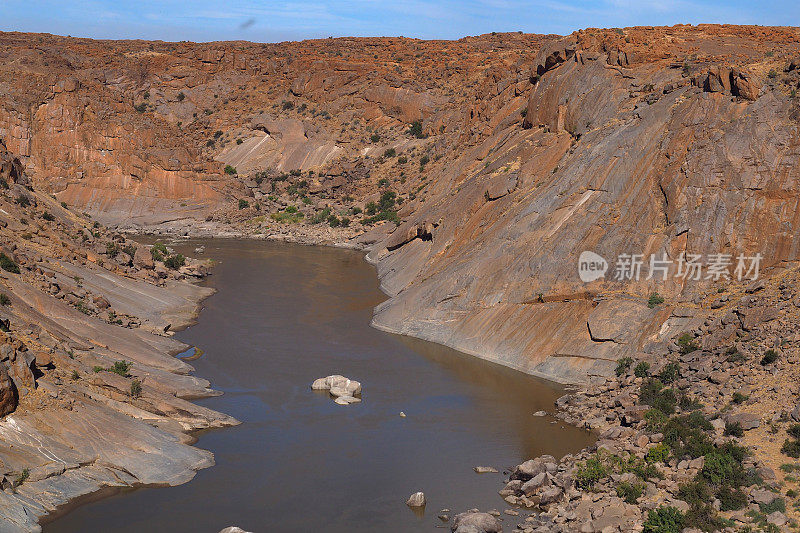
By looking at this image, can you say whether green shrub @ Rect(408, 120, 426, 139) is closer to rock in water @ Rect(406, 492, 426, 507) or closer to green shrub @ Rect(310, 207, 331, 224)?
green shrub @ Rect(310, 207, 331, 224)

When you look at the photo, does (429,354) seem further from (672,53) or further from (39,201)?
(39,201)

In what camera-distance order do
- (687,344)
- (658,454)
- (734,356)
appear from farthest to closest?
1. (687,344)
2. (734,356)
3. (658,454)

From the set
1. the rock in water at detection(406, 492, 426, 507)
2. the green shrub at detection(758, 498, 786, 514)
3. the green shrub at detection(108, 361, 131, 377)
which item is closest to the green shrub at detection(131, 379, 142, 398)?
the green shrub at detection(108, 361, 131, 377)

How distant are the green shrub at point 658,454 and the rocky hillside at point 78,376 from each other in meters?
13.2

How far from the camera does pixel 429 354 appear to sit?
3925cm

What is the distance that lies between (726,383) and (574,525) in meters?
8.72

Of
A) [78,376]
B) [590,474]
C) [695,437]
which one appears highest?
[695,437]

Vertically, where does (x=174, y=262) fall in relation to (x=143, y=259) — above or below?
below

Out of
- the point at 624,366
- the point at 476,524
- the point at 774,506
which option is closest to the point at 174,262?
the point at 624,366

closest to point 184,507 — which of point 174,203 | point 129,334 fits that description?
point 129,334

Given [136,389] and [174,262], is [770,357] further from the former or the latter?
[174,262]

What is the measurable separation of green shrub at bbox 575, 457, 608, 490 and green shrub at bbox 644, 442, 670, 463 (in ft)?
4.36

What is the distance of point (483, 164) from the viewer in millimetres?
56906

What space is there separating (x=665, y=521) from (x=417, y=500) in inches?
264
